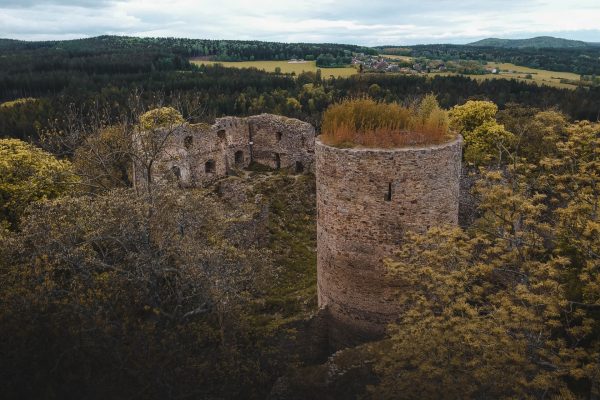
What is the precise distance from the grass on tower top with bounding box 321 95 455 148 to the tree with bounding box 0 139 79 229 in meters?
11.7

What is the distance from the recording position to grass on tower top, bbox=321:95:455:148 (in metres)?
12.1

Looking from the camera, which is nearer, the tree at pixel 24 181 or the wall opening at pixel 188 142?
the tree at pixel 24 181

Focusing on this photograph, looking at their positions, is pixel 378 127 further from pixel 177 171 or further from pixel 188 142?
pixel 188 142

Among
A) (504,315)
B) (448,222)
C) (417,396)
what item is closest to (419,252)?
(448,222)

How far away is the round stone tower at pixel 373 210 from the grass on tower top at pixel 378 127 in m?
0.37

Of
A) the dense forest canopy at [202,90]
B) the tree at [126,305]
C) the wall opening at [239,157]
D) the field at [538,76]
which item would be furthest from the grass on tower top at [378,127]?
the field at [538,76]

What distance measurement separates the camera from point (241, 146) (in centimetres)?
2938

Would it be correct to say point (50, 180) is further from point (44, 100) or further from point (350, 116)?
point (44, 100)

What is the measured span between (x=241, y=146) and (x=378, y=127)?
1803 cm

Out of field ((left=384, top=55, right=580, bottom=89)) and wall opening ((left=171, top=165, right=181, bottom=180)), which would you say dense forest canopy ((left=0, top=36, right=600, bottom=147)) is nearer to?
field ((left=384, top=55, right=580, bottom=89))

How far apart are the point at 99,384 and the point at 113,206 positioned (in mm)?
6216

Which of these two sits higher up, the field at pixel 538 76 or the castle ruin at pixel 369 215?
the field at pixel 538 76

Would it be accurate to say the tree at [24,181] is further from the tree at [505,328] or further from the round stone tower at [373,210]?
the tree at [505,328]

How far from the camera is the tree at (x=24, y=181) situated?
735 inches
